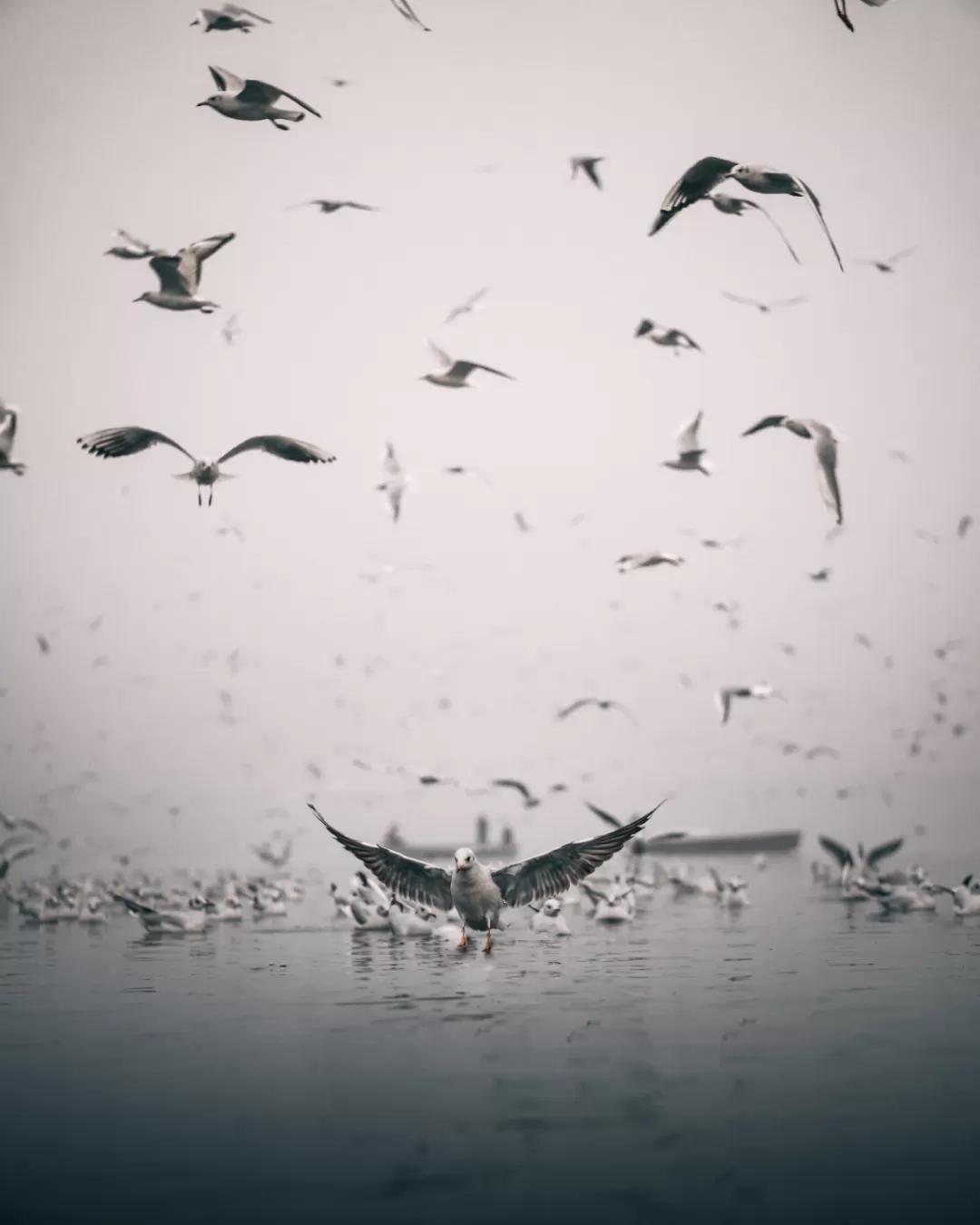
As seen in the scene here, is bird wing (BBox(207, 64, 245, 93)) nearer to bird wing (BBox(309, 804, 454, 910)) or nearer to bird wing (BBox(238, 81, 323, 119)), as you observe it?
bird wing (BBox(238, 81, 323, 119))

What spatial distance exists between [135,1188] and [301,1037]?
418 cm

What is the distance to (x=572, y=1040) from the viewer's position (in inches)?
428

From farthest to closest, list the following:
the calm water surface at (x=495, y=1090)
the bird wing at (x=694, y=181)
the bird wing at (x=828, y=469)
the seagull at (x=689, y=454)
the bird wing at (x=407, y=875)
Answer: the seagull at (x=689, y=454)
the bird wing at (x=828, y=469)
the bird wing at (x=407, y=875)
the bird wing at (x=694, y=181)
the calm water surface at (x=495, y=1090)

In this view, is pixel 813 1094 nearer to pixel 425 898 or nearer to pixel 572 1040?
pixel 572 1040

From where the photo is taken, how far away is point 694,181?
14.8m

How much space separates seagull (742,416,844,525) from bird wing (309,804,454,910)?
649 cm

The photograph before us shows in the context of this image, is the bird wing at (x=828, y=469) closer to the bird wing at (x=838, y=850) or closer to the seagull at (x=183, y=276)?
the seagull at (x=183, y=276)

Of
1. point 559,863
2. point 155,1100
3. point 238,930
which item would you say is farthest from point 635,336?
point 155,1100

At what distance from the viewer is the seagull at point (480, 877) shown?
1514 centimetres

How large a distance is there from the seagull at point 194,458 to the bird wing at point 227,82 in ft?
13.4

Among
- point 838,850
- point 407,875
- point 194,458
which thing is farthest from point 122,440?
point 838,850

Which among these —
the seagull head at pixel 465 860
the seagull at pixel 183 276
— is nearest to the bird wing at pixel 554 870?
the seagull head at pixel 465 860

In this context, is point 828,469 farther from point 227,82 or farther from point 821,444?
point 227,82

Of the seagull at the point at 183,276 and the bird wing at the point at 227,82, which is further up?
the bird wing at the point at 227,82
